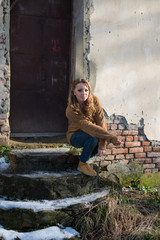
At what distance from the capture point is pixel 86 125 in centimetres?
297

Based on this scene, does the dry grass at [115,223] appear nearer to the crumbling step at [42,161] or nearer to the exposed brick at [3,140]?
the crumbling step at [42,161]

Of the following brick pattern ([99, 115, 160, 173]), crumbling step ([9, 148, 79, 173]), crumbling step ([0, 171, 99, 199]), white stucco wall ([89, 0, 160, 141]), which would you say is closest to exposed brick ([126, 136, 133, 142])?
brick pattern ([99, 115, 160, 173])

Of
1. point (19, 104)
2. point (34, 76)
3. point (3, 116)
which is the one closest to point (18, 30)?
point (34, 76)

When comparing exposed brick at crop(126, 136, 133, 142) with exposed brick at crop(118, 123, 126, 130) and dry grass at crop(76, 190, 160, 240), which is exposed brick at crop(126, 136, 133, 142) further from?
dry grass at crop(76, 190, 160, 240)

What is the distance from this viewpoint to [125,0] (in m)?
4.33

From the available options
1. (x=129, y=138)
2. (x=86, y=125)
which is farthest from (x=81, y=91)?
(x=129, y=138)

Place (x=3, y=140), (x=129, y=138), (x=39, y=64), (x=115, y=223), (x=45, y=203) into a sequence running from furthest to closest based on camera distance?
(x=39, y=64)
(x=129, y=138)
(x=3, y=140)
(x=45, y=203)
(x=115, y=223)

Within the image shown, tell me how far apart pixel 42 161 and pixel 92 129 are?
71cm

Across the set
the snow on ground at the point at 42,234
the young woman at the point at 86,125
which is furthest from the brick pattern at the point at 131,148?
the snow on ground at the point at 42,234

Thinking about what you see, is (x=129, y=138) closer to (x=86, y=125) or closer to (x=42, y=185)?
(x=86, y=125)

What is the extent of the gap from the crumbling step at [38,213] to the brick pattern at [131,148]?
1610 mm

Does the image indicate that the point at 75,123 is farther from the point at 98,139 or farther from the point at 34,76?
the point at 34,76

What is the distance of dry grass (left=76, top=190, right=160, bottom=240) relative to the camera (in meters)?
2.62

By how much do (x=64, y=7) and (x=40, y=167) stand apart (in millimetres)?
2929
